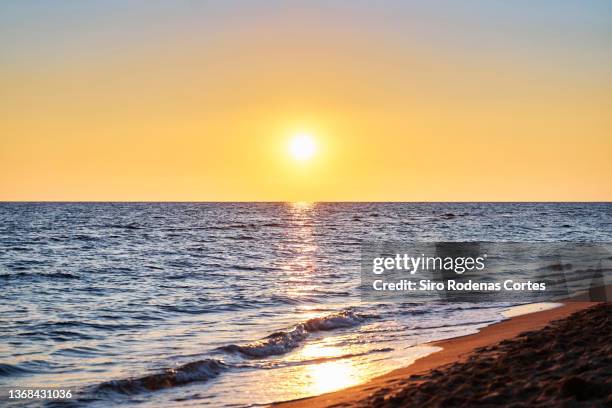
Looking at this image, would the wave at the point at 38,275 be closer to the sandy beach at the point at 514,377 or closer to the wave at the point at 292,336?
the wave at the point at 292,336

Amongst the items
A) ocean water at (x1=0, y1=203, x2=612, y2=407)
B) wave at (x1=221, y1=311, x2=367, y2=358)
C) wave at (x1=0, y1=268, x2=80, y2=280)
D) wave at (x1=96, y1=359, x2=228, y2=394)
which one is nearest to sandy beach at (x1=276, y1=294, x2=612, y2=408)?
ocean water at (x1=0, y1=203, x2=612, y2=407)

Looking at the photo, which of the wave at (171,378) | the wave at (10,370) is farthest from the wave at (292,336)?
the wave at (10,370)

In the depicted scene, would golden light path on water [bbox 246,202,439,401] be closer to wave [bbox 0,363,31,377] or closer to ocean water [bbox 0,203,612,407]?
ocean water [bbox 0,203,612,407]

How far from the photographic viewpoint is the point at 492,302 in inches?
869

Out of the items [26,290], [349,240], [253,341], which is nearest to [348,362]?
[253,341]

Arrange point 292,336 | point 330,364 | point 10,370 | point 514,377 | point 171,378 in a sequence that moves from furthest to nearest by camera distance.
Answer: point 292,336
point 330,364
point 10,370
point 171,378
point 514,377

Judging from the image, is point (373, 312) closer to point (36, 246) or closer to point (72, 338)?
point (72, 338)

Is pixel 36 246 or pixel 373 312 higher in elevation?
pixel 36 246

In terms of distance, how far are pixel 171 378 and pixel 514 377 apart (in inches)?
239

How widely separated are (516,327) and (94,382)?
9752 millimetres

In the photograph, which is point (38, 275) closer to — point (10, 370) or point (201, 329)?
point (201, 329)

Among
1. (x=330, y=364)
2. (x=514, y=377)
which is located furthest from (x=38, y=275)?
(x=514, y=377)

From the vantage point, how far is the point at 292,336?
1549cm

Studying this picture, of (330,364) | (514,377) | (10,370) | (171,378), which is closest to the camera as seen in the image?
(514,377)
